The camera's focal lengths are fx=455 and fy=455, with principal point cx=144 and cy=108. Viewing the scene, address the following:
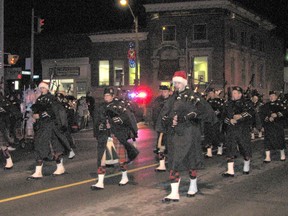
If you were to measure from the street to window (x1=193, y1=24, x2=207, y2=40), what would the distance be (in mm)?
29325

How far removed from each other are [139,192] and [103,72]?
120 ft

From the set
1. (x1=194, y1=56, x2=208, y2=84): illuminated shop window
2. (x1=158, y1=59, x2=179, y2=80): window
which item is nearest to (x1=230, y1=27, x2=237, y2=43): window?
(x1=194, y1=56, x2=208, y2=84): illuminated shop window

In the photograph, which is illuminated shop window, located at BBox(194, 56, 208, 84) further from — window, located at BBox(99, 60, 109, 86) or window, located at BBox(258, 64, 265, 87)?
window, located at BBox(258, 64, 265, 87)

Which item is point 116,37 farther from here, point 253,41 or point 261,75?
point 261,75

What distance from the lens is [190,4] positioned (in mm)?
40219

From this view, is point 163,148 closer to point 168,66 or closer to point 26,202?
point 26,202

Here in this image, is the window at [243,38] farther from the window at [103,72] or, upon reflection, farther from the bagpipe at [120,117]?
the bagpipe at [120,117]

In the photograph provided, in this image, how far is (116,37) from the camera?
4366 centimetres

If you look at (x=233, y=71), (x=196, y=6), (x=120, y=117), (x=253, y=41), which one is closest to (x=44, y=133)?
(x=120, y=117)

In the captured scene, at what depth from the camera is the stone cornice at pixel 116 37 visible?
42688 mm

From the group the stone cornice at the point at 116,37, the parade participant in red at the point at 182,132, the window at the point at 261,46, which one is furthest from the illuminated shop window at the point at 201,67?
the parade participant in red at the point at 182,132

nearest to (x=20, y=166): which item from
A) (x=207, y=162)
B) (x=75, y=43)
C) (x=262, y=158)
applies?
(x=207, y=162)

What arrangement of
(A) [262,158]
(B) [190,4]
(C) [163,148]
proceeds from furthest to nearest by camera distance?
(B) [190,4] < (A) [262,158] < (C) [163,148]

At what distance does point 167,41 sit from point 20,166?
30594 mm
